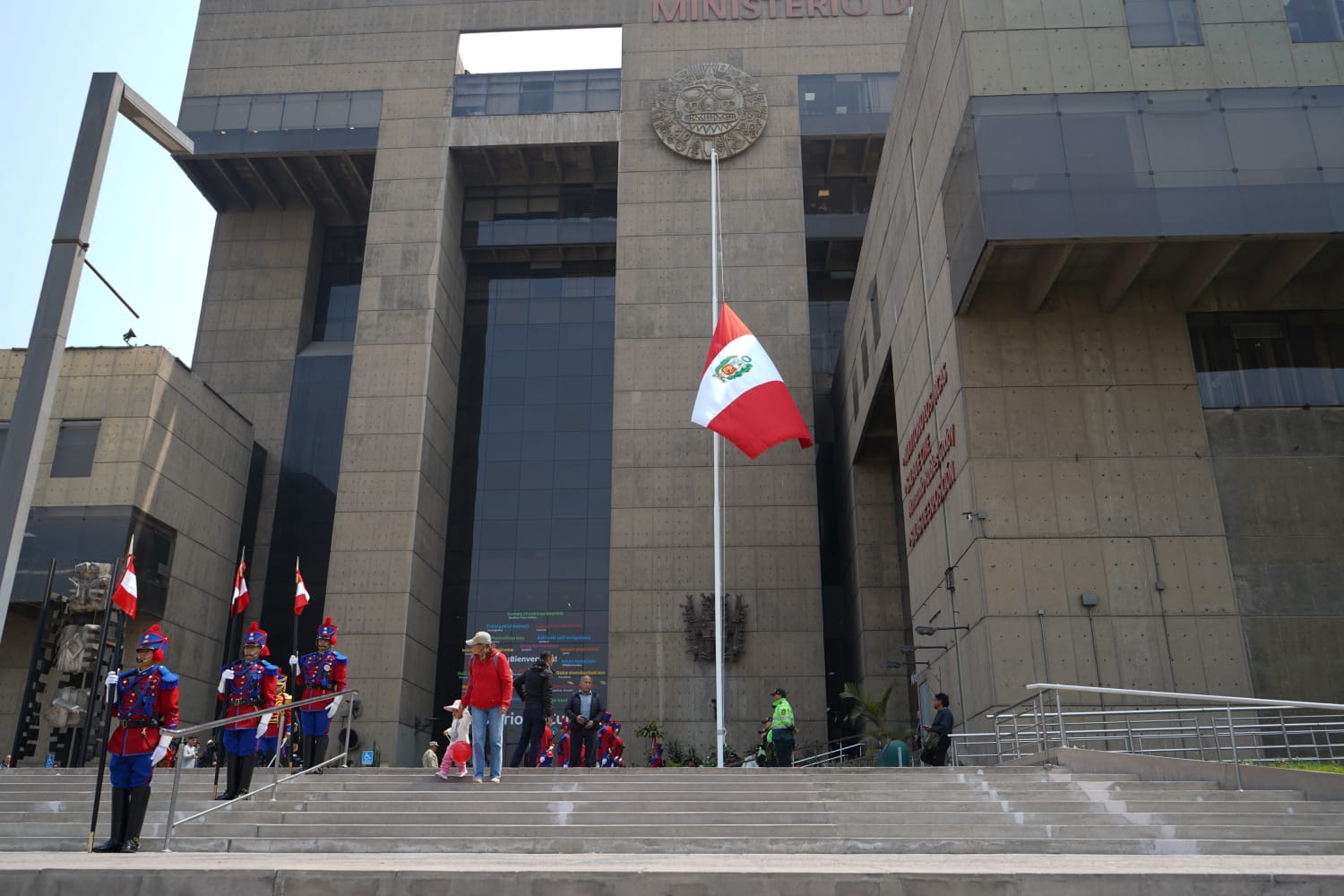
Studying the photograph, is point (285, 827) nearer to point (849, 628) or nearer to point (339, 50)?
point (849, 628)

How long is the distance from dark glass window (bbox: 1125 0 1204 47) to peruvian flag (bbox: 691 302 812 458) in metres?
9.39

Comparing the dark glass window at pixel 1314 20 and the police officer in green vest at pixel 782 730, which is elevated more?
the dark glass window at pixel 1314 20

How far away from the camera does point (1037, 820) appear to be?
10.7 metres

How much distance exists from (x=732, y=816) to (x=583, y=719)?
6.35 metres

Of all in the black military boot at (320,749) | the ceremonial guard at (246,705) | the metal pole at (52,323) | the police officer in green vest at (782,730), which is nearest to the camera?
the metal pole at (52,323)

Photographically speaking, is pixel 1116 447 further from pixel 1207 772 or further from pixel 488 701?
pixel 488 701

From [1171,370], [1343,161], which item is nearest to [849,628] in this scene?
[1171,370]

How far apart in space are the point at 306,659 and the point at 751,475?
22603 millimetres

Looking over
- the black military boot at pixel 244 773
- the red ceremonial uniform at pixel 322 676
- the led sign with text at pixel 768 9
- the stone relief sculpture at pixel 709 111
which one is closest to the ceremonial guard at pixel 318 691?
the red ceremonial uniform at pixel 322 676

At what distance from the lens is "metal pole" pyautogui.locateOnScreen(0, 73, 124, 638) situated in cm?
792

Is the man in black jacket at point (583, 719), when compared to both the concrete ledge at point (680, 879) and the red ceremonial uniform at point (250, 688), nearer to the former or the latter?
the red ceremonial uniform at point (250, 688)

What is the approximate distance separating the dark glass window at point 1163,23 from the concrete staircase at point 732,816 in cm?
1476

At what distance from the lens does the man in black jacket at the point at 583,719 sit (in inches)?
669

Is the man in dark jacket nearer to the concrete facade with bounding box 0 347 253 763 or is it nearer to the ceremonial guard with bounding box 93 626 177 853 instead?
the ceremonial guard with bounding box 93 626 177 853
